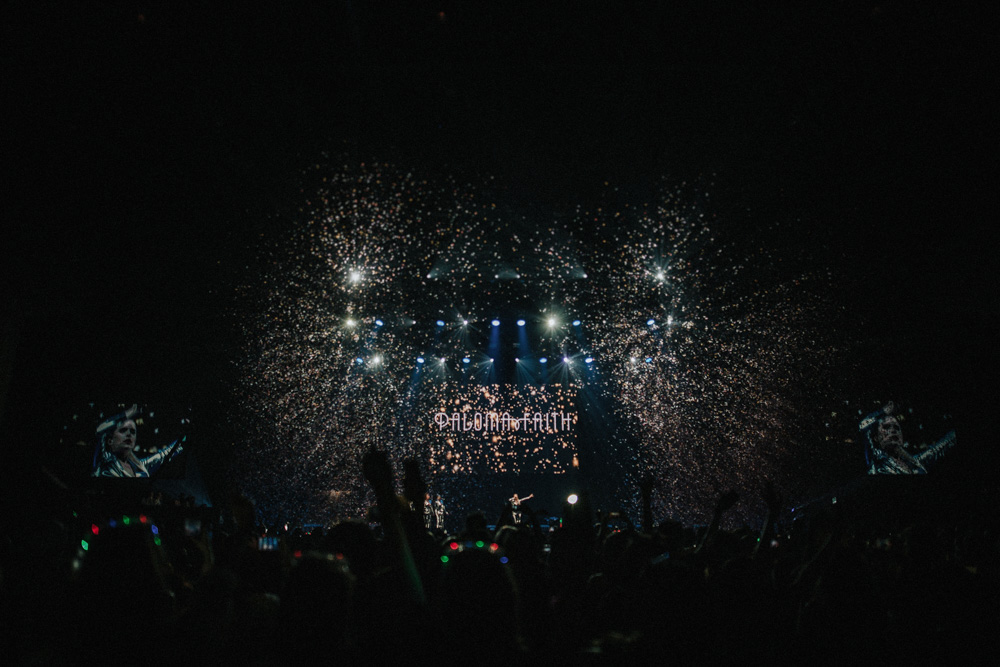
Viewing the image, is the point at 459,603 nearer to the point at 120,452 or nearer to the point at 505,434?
the point at 120,452

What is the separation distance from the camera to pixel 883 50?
5.87 metres

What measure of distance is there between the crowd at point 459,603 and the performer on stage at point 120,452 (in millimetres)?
12163

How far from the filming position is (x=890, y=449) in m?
13.9

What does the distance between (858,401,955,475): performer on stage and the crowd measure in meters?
11.0

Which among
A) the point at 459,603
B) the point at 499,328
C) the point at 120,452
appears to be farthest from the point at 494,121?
the point at 120,452

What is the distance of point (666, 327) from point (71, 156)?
495 inches

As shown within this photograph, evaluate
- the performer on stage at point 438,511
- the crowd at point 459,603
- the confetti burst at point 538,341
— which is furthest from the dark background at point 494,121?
the performer on stage at point 438,511

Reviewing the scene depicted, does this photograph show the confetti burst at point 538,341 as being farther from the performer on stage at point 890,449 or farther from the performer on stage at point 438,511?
the performer on stage at point 890,449

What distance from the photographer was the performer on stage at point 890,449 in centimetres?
1323

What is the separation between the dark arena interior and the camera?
2637mm

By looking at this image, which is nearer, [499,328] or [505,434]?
[505,434]

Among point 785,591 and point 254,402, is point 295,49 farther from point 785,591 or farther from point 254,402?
point 254,402

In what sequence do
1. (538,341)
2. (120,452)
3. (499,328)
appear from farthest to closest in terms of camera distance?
(538,341) → (499,328) → (120,452)

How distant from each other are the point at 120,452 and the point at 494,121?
12405 mm
